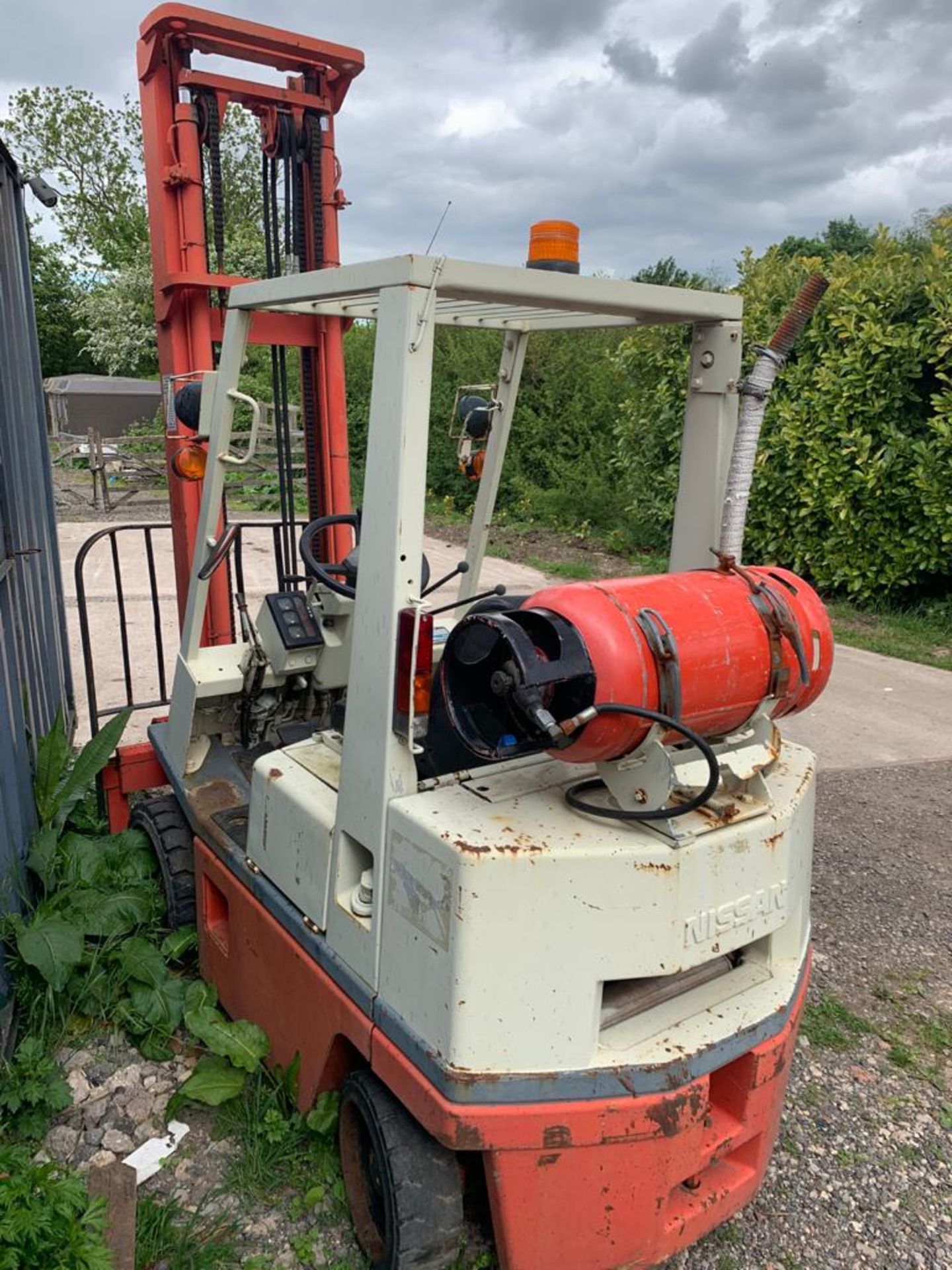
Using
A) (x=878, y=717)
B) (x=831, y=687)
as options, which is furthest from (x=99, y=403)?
(x=878, y=717)

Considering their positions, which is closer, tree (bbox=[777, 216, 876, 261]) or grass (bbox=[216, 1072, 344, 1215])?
grass (bbox=[216, 1072, 344, 1215])

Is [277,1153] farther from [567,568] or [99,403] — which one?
[99,403]

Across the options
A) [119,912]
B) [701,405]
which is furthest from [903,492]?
[119,912]


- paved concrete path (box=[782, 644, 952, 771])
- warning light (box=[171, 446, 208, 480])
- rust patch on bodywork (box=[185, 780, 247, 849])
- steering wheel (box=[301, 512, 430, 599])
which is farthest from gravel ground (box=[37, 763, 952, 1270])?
paved concrete path (box=[782, 644, 952, 771])

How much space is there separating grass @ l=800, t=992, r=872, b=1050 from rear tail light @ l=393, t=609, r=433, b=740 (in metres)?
2.17

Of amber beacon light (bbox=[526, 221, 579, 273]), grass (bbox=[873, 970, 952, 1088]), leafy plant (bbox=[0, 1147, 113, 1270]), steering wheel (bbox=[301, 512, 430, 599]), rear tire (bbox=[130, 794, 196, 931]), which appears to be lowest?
grass (bbox=[873, 970, 952, 1088])

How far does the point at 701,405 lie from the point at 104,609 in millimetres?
7297

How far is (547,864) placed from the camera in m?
1.89

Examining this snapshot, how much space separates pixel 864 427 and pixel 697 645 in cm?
764

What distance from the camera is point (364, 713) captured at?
2080mm

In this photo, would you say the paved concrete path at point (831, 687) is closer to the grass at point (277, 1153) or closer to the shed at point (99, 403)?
the grass at point (277, 1153)

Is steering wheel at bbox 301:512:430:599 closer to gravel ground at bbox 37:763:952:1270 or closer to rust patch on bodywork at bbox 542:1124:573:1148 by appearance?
rust patch on bodywork at bbox 542:1124:573:1148

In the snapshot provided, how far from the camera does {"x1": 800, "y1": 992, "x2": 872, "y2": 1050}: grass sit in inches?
128

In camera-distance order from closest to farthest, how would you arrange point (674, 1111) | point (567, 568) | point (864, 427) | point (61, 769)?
point (674, 1111) < point (61, 769) < point (864, 427) < point (567, 568)
